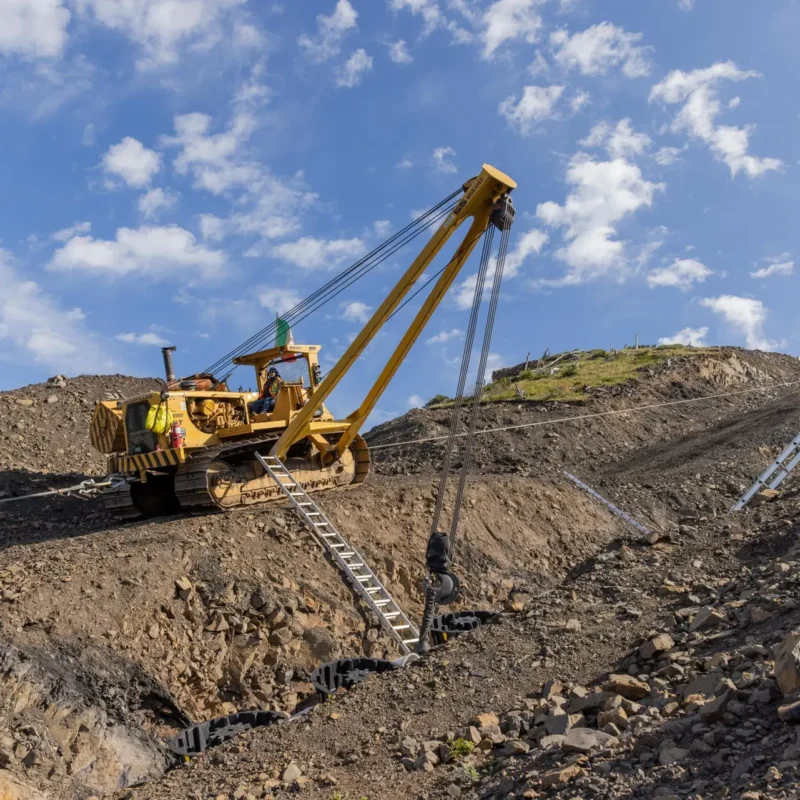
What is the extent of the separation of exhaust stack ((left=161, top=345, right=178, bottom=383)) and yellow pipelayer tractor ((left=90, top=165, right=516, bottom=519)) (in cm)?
2

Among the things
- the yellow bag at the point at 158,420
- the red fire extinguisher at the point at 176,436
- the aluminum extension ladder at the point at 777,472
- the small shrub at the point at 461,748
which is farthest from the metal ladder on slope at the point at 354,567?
the aluminum extension ladder at the point at 777,472

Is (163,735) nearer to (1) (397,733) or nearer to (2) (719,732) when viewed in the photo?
(1) (397,733)

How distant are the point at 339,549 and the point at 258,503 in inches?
98.9

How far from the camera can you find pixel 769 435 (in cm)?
2045

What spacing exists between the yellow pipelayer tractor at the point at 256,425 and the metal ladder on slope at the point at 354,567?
0.73 metres

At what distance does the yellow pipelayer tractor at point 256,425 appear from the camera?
13266 mm

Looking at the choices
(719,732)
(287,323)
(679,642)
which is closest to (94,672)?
(679,642)

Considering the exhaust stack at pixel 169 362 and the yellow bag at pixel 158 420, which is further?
the exhaust stack at pixel 169 362

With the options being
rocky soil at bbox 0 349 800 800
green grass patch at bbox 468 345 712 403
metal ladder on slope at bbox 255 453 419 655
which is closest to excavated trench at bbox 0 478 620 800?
rocky soil at bbox 0 349 800 800

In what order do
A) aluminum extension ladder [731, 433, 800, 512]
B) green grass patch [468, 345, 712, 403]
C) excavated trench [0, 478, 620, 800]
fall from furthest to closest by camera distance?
green grass patch [468, 345, 712, 403], aluminum extension ladder [731, 433, 800, 512], excavated trench [0, 478, 620, 800]

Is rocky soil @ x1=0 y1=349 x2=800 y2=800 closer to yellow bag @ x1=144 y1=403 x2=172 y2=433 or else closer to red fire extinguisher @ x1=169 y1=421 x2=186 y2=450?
red fire extinguisher @ x1=169 y1=421 x2=186 y2=450

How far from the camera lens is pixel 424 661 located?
309 inches

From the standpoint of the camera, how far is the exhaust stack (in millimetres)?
15562

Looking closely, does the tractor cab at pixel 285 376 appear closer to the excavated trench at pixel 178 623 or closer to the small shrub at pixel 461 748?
the excavated trench at pixel 178 623
